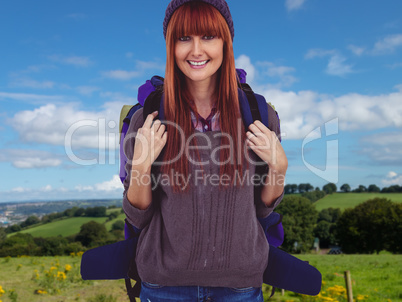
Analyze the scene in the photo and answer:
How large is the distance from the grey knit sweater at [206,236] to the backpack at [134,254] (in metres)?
Result: 0.27

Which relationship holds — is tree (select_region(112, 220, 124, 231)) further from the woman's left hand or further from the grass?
the woman's left hand

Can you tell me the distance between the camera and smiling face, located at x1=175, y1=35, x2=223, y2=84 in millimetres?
2361

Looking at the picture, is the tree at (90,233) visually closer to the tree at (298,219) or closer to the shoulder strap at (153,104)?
the tree at (298,219)

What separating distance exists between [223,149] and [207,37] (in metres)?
0.77

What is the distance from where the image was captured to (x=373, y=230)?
50344 millimetres

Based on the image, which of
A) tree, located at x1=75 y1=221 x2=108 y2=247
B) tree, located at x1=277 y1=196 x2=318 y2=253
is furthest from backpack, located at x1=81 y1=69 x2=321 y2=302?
tree, located at x1=75 y1=221 x2=108 y2=247

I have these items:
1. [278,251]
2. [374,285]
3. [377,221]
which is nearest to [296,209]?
[377,221]

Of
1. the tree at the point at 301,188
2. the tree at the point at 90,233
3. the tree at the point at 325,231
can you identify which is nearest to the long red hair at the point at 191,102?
the tree at the point at 90,233

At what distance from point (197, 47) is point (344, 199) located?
87891mm

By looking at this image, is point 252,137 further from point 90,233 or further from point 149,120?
point 90,233

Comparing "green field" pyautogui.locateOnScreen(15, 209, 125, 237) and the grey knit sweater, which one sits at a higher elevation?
the grey knit sweater

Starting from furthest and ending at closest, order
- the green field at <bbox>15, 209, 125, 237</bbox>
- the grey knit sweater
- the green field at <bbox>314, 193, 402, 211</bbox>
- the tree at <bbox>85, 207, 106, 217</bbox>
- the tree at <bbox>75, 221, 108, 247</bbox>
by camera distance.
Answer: the green field at <bbox>314, 193, 402, 211</bbox>
the tree at <bbox>85, 207, 106, 217</bbox>
the green field at <bbox>15, 209, 125, 237</bbox>
the tree at <bbox>75, 221, 108, 247</bbox>
the grey knit sweater

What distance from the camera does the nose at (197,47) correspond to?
2344 mm

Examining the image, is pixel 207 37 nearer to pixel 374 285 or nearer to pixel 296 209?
pixel 374 285
